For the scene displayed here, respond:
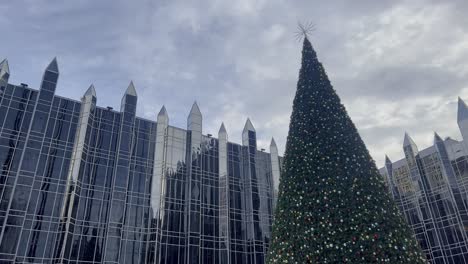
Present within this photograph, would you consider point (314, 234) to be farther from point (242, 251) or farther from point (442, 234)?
point (442, 234)

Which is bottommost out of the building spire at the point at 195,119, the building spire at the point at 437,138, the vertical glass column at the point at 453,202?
the vertical glass column at the point at 453,202

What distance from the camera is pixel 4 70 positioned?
29.1m

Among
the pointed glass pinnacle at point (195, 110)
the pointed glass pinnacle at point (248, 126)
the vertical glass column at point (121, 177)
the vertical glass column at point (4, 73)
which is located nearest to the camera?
the vertical glass column at point (121, 177)

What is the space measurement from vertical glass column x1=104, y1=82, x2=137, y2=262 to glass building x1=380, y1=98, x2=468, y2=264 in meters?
28.8

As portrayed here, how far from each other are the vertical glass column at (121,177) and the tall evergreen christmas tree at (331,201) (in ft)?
69.2

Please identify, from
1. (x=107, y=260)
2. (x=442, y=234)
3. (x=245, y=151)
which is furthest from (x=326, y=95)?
(x=442, y=234)

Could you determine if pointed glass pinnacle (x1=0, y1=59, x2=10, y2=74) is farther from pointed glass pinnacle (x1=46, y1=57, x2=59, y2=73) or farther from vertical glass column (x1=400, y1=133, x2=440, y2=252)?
vertical glass column (x1=400, y1=133, x2=440, y2=252)

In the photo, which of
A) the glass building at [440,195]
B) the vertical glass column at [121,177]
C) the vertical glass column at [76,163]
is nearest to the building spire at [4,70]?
the vertical glass column at [76,163]

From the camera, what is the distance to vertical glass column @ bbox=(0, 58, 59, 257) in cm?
2484

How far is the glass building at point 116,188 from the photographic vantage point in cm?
2650

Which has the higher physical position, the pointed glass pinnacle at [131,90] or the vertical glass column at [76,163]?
the pointed glass pinnacle at [131,90]

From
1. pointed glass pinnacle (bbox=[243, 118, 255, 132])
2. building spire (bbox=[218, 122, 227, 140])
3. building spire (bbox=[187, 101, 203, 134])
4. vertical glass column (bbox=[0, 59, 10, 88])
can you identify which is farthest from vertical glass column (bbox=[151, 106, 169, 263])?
vertical glass column (bbox=[0, 59, 10, 88])

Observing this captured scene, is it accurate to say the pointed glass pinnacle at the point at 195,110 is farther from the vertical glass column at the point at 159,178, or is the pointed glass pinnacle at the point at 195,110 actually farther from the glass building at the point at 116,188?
the vertical glass column at the point at 159,178

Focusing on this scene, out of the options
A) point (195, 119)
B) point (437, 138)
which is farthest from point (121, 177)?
point (437, 138)
